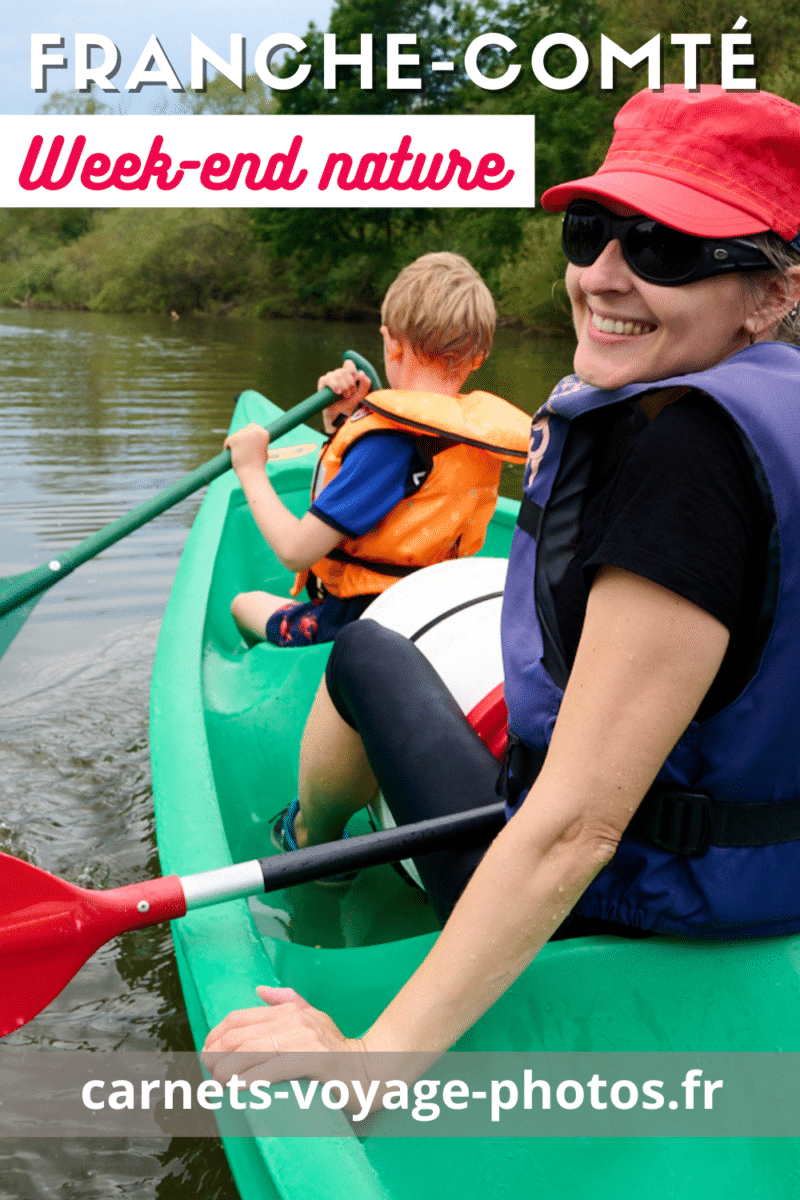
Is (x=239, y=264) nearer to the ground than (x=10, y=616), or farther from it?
nearer to the ground

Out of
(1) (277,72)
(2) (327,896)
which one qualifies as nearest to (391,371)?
(2) (327,896)

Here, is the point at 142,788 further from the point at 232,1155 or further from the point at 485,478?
the point at 232,1155

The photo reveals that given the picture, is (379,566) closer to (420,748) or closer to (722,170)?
(420,748)

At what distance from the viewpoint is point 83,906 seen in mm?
1252

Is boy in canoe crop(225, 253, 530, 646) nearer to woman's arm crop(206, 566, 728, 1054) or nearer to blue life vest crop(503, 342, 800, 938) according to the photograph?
blue life vest crop(503, 342, 800, 938)

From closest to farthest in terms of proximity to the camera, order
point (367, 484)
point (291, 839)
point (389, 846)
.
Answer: point (389, 846)
point (291, 839)
point (367, 484)

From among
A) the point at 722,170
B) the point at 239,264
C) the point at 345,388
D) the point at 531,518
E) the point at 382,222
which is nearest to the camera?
the point at 722,170

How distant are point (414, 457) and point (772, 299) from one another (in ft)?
3.82

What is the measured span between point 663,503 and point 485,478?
137 cm

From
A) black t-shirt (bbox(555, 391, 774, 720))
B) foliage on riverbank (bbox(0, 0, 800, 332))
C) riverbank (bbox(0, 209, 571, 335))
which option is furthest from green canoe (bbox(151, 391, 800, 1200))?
riverbank (bbox(0, 209, 571, 335))

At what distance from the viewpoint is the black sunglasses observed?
0.88m

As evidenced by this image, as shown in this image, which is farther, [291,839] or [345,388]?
[345,388]

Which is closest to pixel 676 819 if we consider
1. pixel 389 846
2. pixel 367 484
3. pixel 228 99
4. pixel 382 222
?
pixel 389 846

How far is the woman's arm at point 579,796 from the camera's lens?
804 mm
